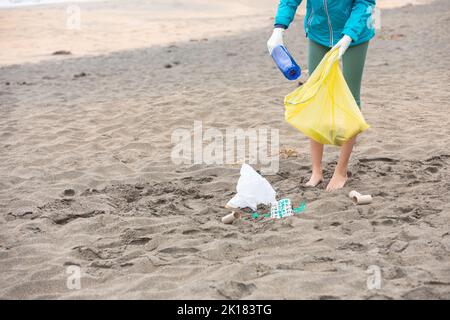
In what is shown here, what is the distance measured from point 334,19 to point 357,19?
16cm

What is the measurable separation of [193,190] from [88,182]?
817 millimetres

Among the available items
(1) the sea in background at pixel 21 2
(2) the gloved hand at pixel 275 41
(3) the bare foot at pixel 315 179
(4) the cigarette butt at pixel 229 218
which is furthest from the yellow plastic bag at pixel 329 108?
(1) the sea in background at pixel 21 2

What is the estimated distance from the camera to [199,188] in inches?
173

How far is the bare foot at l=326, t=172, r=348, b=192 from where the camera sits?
410cm

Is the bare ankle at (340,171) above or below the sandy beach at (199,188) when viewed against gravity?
above

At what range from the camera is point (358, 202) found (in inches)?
149

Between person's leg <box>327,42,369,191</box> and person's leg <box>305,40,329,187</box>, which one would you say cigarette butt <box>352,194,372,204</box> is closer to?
person's leg <box>327,42,369,191</box>

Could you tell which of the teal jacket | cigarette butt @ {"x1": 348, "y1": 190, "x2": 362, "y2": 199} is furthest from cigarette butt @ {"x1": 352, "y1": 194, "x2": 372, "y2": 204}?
the teal jacket

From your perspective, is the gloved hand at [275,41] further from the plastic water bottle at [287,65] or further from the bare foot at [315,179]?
the bare foot at [315,179]

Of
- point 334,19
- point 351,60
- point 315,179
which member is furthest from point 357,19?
point 315,179

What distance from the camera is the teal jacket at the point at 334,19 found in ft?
12.1

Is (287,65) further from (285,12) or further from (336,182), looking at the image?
(336,182)

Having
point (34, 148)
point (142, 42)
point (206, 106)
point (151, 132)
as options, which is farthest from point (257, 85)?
point (142, 42)
